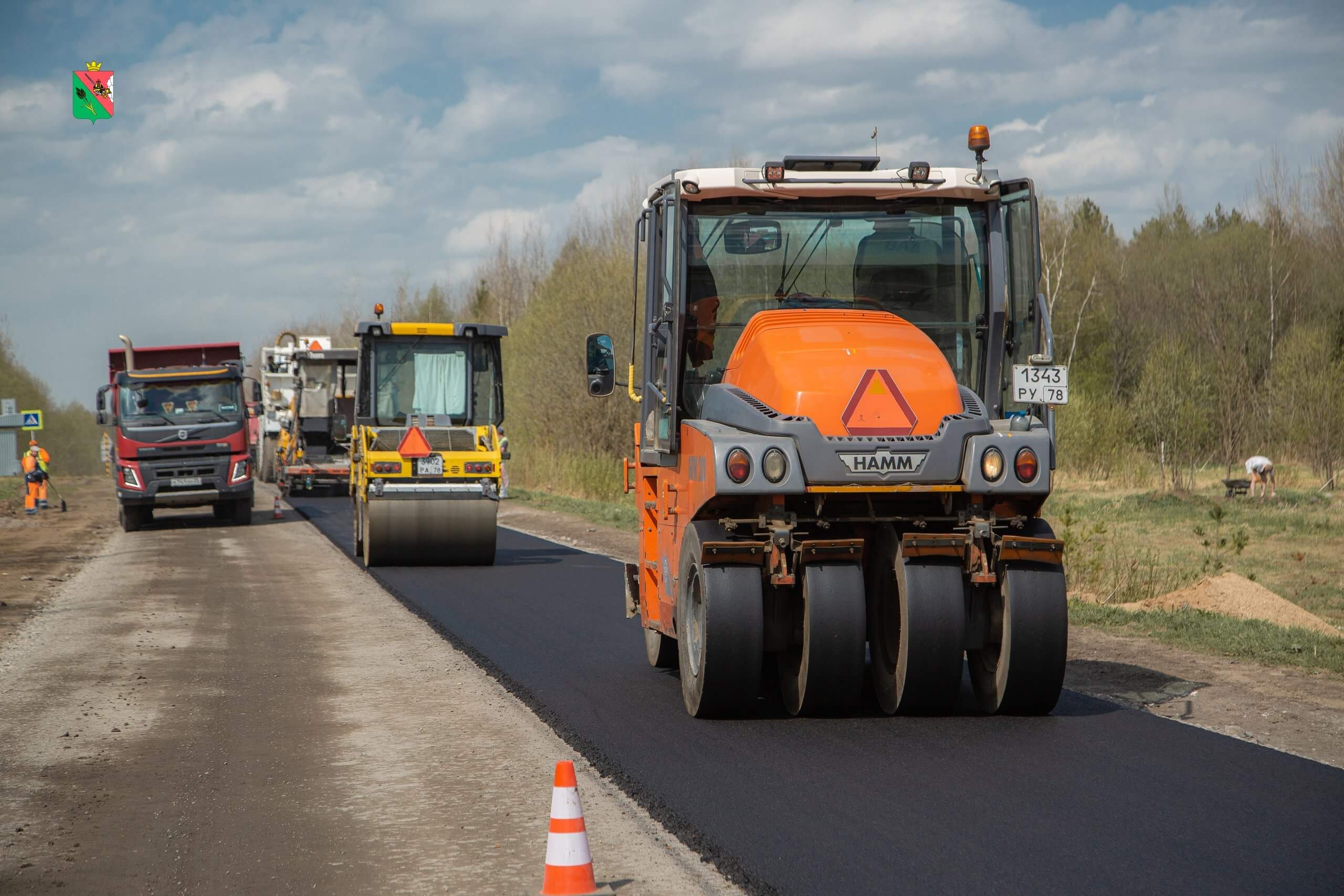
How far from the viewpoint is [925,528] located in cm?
727

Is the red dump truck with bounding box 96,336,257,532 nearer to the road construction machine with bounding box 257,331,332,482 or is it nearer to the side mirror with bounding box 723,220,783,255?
the road construction machine with bounding box 257,331,332,482

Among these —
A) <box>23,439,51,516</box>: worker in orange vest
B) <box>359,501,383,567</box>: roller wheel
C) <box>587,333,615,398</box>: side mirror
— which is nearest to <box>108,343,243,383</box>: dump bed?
<box>23,439,51,516</box>: worker in orange vest

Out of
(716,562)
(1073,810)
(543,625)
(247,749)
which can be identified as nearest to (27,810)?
(247,749)

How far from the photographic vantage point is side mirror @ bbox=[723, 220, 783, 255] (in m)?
8.10

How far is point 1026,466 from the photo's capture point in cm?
704

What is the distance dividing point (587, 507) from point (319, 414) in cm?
791

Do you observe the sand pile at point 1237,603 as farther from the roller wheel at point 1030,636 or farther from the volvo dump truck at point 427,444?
the volvo dump truck at point 427,444

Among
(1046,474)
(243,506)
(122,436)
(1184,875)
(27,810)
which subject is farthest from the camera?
(243,506)

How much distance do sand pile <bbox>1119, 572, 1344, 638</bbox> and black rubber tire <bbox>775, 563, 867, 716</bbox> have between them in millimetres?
6166

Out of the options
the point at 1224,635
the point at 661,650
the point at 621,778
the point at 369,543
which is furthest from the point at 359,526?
the point at 621,778

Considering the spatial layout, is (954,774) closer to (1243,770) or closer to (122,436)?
(1243,770)

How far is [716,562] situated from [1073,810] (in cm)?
228

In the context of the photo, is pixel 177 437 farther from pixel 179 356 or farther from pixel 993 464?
pixel 993 464

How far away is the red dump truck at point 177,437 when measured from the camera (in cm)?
2328
